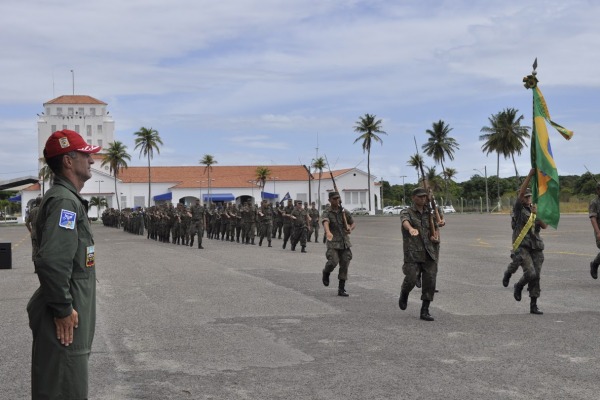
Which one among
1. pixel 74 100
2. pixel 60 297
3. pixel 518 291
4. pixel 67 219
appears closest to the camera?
pixel 60 297

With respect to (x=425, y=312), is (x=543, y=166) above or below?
above

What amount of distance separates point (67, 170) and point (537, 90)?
911cm

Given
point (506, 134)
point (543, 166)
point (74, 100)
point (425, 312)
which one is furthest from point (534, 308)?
point (74, 100)

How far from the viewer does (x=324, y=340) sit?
27.6 ft

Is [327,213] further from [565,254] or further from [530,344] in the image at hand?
[565,254]

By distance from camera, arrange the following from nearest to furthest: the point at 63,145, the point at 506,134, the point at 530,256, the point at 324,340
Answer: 1. the point at 63,145
2. the point at 324,340
3. the point at 530,256
4. the point at 506,134

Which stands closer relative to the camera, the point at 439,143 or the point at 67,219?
the point at 67,219

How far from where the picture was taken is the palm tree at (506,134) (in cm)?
10269

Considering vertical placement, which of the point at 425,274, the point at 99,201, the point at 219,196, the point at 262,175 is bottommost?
the point at 425,274

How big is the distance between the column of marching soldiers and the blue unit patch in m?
21.2

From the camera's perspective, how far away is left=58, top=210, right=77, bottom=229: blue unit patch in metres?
3.89

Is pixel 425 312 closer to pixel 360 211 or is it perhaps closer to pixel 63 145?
pixel 63 145

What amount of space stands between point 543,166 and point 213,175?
4094 inches

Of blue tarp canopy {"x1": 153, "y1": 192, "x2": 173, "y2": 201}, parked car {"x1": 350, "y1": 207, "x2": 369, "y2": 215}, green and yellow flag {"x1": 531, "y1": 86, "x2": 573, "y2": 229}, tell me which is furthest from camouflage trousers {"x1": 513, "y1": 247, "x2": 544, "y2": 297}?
blue tarp canopy {"x1": 153, "y1": 192, "x2": 173, "y2": 201}
